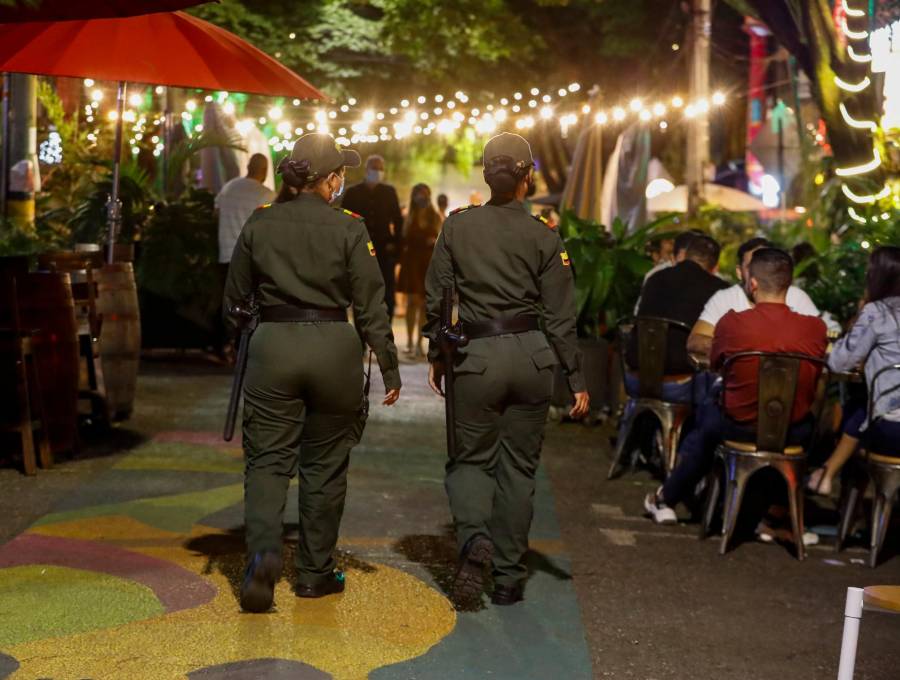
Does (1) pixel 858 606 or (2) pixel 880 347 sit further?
(2) pixel 880 347

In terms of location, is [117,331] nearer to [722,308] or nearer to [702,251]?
[702,251]

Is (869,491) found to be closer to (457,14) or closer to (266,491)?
(266,491)

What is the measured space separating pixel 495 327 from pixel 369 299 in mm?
583

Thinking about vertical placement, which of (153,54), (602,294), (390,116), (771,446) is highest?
(390,116)

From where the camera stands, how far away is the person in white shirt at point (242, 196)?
13430 mm

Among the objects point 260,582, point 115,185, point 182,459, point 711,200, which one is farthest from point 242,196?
point 711,200

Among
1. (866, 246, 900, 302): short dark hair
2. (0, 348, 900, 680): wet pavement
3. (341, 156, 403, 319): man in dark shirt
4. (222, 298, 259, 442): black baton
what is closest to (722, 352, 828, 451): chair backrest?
(866, 246, 900, 302): short dark hair

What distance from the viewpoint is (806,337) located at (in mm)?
7340

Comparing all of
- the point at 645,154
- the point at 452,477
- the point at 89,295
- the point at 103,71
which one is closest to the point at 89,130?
the point at 645,154

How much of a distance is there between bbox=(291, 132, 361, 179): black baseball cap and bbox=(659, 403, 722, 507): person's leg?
292 cm

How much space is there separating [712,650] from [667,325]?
12.0 ft

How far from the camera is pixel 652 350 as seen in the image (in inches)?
356

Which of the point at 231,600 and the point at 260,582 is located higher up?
the point at 260,582

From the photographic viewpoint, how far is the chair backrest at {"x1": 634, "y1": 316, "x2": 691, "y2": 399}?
29.5 feet
